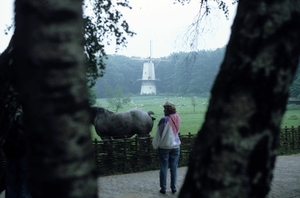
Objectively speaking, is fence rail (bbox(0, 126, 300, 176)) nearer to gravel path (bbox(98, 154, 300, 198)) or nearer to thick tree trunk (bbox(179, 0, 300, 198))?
gravel path (bbox(98, 154, 300, 198))

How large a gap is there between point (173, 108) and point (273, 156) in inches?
240

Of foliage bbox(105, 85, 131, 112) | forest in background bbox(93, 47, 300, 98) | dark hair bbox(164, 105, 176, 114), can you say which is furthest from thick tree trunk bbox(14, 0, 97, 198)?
foliage bbox(105, 85, 131, 112)

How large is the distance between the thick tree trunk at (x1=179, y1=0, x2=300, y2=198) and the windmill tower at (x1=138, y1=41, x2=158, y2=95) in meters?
90.3

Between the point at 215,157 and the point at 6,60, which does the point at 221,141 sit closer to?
the point at 215,157

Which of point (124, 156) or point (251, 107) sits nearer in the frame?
point (251, 107)

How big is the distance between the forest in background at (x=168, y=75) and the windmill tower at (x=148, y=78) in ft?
4.87

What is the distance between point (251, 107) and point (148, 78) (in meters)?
91.8

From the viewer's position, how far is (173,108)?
7.83 metres

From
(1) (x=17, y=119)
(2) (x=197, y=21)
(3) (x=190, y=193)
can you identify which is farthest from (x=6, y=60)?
(2) (x=197, y=21)

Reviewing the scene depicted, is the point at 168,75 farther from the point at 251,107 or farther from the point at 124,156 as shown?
the point at 251,107

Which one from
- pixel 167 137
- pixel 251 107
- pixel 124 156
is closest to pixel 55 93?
pixel 251 107

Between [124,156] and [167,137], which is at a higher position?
[167,137]

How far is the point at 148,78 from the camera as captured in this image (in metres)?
93.4

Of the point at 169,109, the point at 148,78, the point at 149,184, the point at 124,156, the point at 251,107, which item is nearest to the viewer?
the point at 251,107
